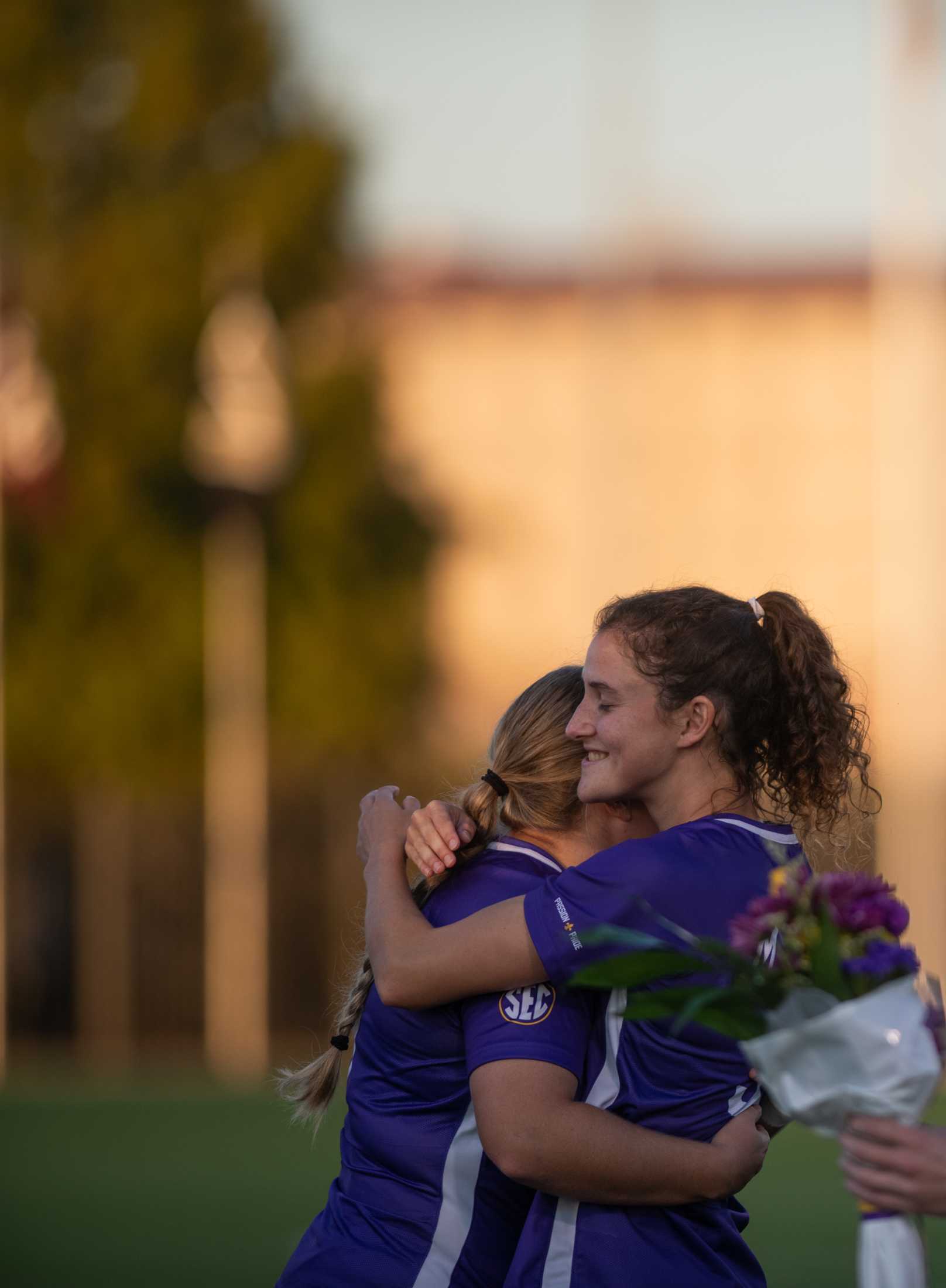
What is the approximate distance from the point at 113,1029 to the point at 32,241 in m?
10.2

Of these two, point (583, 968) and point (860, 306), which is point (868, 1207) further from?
point (860, 306)

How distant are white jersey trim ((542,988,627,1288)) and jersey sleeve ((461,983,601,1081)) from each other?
0.04m

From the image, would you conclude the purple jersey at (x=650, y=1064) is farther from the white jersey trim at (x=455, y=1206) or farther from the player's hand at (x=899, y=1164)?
the player's hand at (x=899, y=1164)

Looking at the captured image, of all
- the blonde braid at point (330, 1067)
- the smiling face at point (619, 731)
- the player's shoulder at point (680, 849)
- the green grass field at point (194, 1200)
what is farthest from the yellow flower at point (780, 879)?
the green grass field at point (194, 1200)

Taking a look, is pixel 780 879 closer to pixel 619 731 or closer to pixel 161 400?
pixel 619 731

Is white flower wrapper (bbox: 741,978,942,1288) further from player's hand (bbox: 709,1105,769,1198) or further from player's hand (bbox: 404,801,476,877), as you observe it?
player's hand (bbox: 404,801,476,877)

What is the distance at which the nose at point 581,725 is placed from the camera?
9.13ft

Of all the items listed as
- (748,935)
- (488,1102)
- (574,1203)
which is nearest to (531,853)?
(488,1102)

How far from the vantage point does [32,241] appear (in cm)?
2253

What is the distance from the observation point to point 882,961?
2.16 m

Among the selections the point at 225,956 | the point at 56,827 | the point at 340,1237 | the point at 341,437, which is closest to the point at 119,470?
the point at 341,437

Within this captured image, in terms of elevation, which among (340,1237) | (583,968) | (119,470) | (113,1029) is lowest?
(113,1029)

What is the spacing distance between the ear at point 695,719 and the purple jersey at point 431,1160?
321mm

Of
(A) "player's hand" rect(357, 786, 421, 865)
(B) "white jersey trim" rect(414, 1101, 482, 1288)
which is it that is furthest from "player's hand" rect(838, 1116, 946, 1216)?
(A) "player's hand" rect(357, 786, 421, 865)
